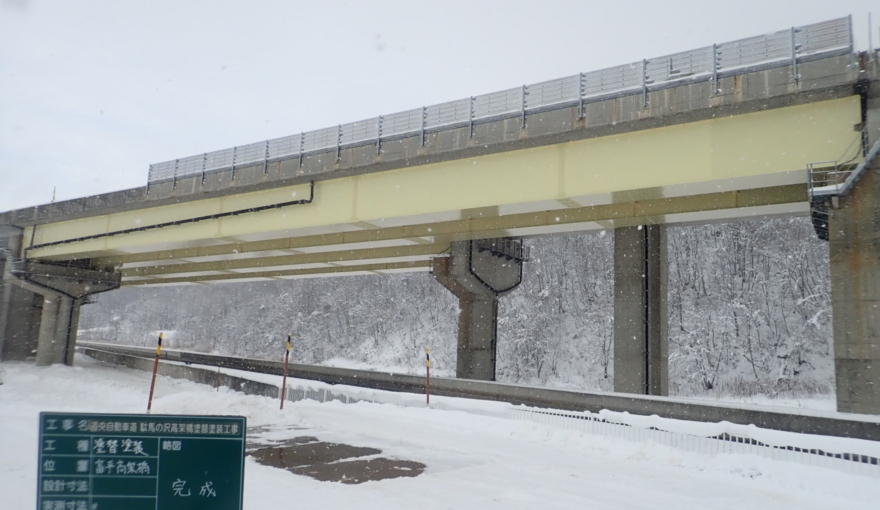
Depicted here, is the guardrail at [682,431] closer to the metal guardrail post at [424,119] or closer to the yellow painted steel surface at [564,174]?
the yellow painted steel surface at [564,174]

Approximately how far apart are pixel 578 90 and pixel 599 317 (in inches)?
1321

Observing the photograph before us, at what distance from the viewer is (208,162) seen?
75.9 ft

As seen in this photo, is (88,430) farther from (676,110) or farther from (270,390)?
(270,390)

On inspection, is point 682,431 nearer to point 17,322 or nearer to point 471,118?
point 471,118

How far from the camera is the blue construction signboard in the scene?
4281mm

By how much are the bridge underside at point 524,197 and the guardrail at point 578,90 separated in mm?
1087

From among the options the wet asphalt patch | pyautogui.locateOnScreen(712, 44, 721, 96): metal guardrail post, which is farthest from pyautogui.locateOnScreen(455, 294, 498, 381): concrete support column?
pyautogui.locateOnScreen(712, 44, 721, 96): metal guardrail post

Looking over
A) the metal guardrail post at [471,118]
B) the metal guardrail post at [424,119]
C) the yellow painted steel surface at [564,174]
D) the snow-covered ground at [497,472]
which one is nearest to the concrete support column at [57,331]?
the yellow painted steel surface at [564,174]

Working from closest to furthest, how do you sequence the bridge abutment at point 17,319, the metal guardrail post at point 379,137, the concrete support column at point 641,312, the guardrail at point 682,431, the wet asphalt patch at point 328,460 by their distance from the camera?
the wet asphalt patch at point 328,460 → the guardrail at point 682,431 → the concrete support column at point 641,312 → the metal guardrail post at point 379,137 → the bridge abutment at point 17,319

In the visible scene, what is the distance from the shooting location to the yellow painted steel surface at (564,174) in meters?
13.2

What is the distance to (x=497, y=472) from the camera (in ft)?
30.8

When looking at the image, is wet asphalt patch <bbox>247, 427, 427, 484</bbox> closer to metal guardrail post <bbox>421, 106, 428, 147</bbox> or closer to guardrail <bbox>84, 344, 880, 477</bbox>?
guardrail <bbox>84, 344, 880, 477</bbox>

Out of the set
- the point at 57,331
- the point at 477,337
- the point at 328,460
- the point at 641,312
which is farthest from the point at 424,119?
the point at 57,331

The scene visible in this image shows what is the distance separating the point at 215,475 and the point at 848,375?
41.4 ft
